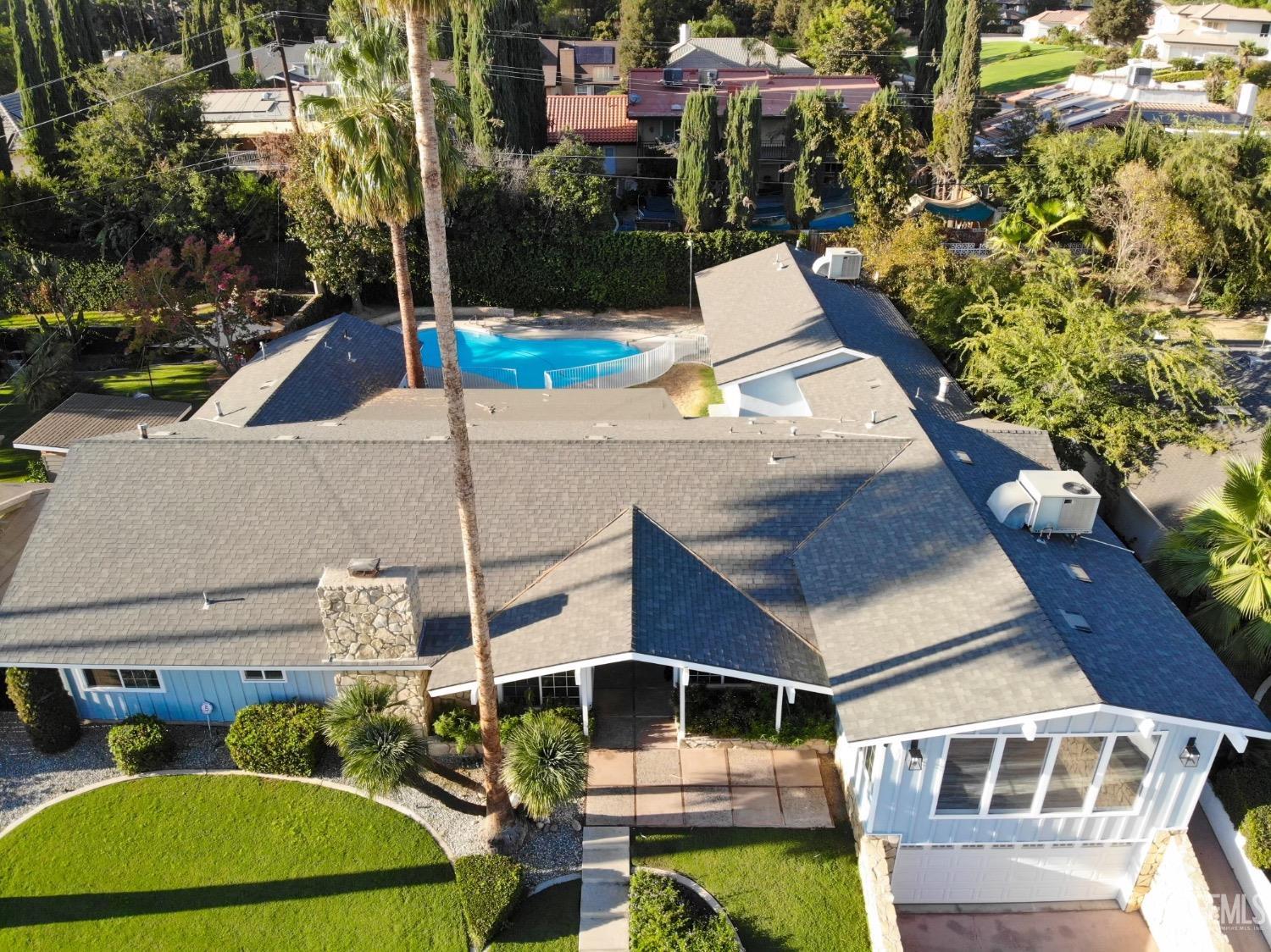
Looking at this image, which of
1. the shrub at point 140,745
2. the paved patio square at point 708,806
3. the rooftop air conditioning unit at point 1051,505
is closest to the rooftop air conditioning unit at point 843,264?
the rooftop air conditioning unit at point 1051,505

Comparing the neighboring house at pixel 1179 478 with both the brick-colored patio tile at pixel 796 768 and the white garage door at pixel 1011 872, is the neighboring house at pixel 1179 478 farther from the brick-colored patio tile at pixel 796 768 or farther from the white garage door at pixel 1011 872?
the brick-colored patio tile at pixel 796 768

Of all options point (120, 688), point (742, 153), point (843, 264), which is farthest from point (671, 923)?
point (742, 153)

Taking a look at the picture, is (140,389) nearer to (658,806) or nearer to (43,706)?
(43,706)

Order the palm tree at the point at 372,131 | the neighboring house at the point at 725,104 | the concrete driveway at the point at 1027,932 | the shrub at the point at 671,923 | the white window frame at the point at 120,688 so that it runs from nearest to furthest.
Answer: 1. the shrub at the point at 671,923
2. the concrete driveway at the point at 1027,932
3. the white window frame at the point at 120,688
4. the palm tree at the point at 372,131
5. the neighboring house at the point at 725,104

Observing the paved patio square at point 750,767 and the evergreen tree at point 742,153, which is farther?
the evergreen tree at point 742,153

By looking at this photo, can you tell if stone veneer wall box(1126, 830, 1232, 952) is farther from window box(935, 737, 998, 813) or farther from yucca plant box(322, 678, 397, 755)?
yucca plant box(322, 678, 397, 755)

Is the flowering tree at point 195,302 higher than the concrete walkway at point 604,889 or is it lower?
higher
